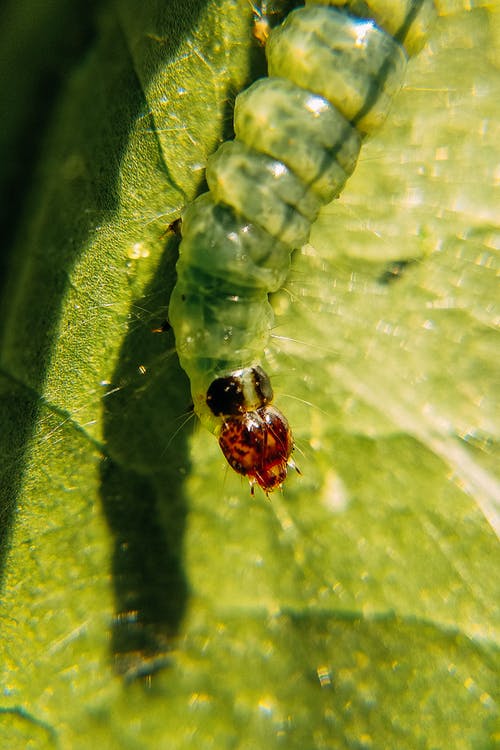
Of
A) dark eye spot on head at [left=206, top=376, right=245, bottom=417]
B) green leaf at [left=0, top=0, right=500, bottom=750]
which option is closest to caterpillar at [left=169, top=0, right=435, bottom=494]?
dark eye spot on head at [left=206, top=376, right=245, bottom=417]

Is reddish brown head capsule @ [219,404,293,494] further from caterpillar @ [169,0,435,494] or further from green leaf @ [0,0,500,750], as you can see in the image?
green leaf @ [0,0,500,750]

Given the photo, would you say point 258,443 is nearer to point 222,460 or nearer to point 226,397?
point 226,397

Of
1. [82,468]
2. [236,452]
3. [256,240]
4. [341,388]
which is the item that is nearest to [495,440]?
[341,388]

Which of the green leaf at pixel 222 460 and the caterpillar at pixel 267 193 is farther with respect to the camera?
the green leaf at pixel 222 460

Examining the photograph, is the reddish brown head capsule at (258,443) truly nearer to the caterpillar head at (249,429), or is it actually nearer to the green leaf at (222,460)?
the caterpillar head at (249,429)

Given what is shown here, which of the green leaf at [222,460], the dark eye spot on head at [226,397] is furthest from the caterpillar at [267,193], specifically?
the green leaf at [222,460]

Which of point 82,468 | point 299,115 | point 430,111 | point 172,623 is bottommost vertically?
point 172,623

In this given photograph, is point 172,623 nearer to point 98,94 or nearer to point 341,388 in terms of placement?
point 341,388
